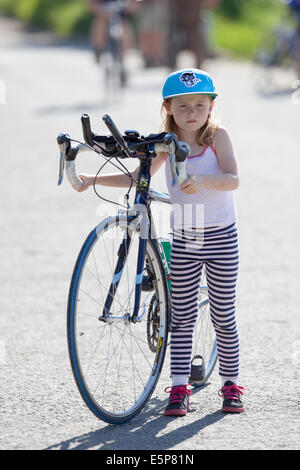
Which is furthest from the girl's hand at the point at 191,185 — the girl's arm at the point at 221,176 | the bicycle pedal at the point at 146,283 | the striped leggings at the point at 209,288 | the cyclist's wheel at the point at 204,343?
the cyclist's wheel at the point at 204,343

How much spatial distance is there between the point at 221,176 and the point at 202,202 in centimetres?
19

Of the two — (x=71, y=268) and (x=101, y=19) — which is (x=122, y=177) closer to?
(x=71, y=268)

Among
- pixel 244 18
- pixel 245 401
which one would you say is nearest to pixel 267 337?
pixel 245 401

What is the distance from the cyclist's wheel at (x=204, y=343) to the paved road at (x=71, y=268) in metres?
0.11

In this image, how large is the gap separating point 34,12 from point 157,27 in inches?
528

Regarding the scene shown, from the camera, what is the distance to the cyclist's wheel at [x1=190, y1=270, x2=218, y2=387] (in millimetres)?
4555

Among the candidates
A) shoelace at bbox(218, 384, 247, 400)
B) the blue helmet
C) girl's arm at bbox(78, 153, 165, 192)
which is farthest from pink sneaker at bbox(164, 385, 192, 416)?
the blue helmet

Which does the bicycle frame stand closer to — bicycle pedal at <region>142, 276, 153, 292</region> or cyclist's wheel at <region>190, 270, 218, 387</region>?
bicycle pedal at <region>142, 276, 153, 292</region>

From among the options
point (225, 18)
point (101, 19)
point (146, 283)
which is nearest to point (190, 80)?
point (146, 283)

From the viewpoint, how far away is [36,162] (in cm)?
1122

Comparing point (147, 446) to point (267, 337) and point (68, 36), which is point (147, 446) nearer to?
point (267, 337)

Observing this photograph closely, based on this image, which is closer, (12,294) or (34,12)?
(12,294)

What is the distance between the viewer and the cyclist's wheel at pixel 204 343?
455 centimetres

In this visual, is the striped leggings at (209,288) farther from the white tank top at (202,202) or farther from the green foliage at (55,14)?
the green foliage at (55,14)
